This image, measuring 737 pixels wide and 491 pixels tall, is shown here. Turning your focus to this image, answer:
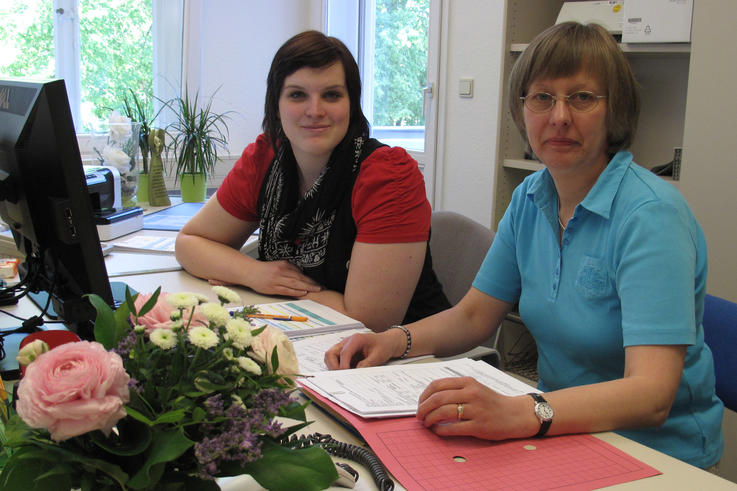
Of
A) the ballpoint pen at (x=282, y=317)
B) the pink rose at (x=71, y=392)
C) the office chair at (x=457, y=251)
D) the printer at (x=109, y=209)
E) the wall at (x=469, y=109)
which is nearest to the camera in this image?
the pink rose at (x=71, y=392)

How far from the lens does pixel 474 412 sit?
0.91 metres

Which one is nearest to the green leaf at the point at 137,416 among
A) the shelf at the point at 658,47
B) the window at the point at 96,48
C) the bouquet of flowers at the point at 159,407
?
the bouquet of flowers at the point at 159,407

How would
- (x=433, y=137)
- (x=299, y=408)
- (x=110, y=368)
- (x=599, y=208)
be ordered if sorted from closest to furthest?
(x=110, y=368) < (x=299, y=408) < (x=599, y=208) < (x=433, y=137)

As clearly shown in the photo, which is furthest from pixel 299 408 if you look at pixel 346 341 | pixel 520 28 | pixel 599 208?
pixel 520 28

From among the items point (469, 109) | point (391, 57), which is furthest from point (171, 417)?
point (391, 57)

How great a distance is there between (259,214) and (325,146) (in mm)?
303

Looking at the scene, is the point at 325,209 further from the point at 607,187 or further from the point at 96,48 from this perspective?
the point at 96,48

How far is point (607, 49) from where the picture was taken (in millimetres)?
1165

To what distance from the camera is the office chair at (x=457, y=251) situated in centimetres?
184

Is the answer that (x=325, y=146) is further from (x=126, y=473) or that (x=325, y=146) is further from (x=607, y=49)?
(x=126, y=473)

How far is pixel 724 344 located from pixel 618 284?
1.14 feet

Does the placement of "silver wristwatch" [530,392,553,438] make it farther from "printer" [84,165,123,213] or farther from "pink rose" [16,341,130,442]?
"printer" [84,165,123,213]

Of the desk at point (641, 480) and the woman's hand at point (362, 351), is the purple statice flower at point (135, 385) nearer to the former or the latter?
the desk at point (641, 480)

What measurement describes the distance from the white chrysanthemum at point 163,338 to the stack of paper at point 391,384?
1.35 feet
